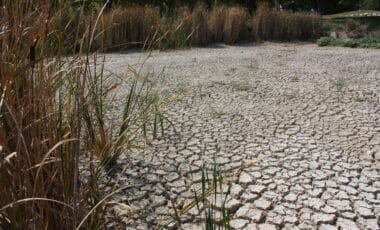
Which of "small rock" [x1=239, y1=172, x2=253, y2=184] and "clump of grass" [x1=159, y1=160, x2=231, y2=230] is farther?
"small rock" [x1=239, y1=172, x2=253, y2=184]

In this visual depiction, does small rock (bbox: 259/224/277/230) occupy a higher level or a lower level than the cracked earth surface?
lower

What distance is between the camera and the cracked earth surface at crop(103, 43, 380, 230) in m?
1.66

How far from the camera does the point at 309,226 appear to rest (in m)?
1.58

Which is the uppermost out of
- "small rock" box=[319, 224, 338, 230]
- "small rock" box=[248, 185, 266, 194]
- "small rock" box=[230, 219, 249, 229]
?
"small rock" box=[248, 185, 266, 194]

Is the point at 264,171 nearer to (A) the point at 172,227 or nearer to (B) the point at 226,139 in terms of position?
(B) the point at 226,139

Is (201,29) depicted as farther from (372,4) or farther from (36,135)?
(372,4)

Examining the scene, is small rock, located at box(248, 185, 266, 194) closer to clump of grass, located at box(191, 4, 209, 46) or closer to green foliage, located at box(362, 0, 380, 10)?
clump of grass, located at box(191, 4, 209, 46)

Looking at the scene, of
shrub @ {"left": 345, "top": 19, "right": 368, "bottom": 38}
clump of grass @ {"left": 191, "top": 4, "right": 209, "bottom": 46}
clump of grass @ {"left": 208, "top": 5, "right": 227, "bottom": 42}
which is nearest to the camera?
clump of grass @ {"left": 191, "top": 4, "right": 209, "bottom": 46}

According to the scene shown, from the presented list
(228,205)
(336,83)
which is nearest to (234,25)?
(336,83)

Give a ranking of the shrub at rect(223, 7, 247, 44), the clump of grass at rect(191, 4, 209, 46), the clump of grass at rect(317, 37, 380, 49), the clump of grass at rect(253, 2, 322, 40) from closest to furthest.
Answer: the clump of grass at rect(317, 37, 380, 49), the clump of grass at rect(191, 4, 209, 46), the shrub at rect(223, 7, 247, 44), the clump of grass at rect(253, 2, 322, 40)

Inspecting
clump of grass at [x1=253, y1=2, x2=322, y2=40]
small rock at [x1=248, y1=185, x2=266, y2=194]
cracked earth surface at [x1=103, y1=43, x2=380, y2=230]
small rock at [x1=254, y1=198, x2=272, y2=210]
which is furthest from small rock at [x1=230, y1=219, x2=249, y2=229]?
clump of grass at [x1=253, y1=2, x2=322, y2=40]

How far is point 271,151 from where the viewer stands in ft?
7.55

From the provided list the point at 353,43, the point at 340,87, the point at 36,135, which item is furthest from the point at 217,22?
the point at 36,135

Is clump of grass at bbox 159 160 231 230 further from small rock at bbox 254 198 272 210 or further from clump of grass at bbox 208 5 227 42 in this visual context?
clump of grass at bbox 208 5 227 42
